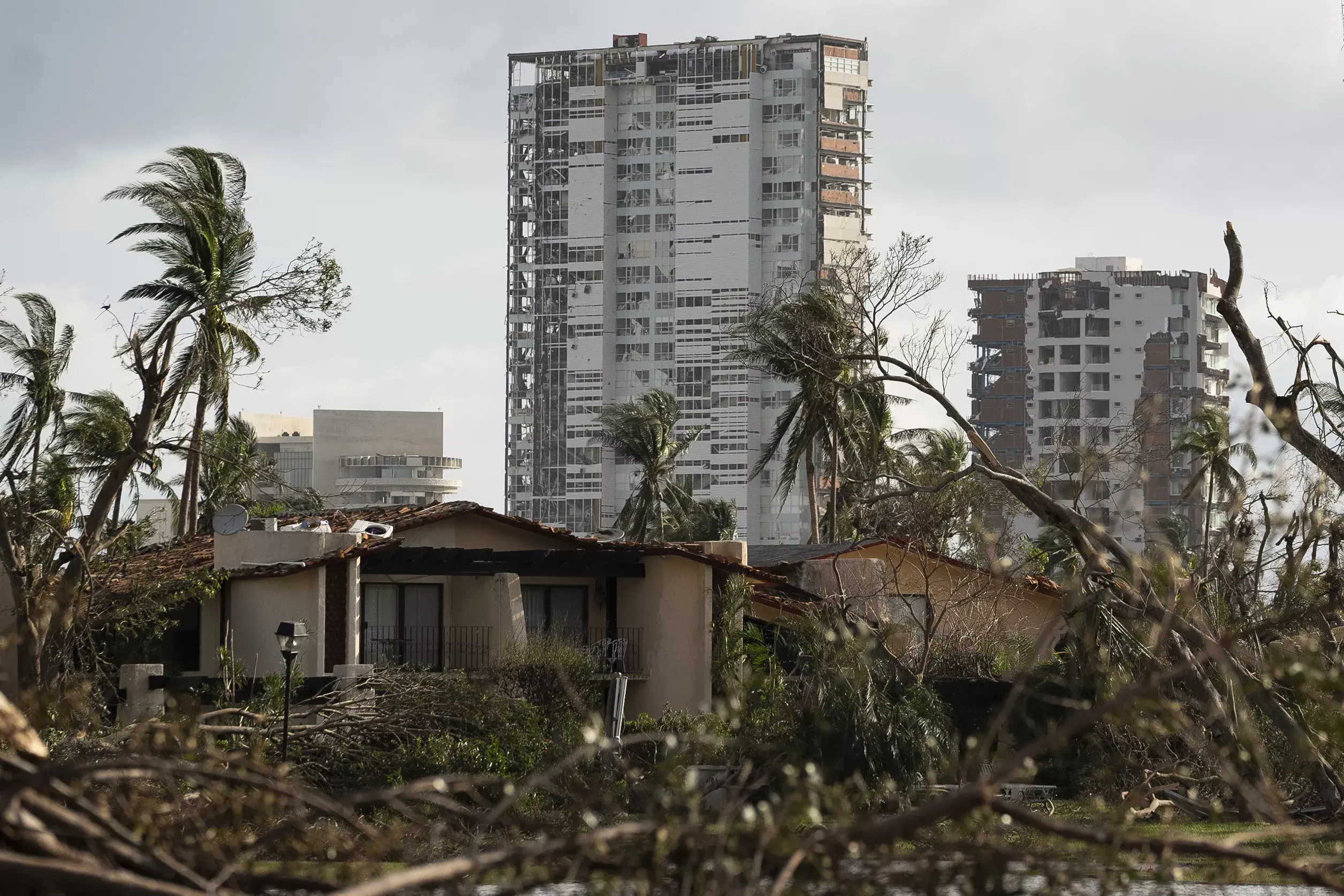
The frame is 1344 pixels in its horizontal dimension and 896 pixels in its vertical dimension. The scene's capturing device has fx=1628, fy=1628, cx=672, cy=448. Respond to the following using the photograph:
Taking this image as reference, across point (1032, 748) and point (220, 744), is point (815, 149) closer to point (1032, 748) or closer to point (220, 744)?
point (220, 744)

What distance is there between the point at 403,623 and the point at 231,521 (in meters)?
3.71

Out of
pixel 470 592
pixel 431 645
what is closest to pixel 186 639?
pixel 431 645

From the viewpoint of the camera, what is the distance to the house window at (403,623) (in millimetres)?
26641

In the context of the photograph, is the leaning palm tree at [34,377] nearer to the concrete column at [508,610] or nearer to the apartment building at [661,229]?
the concrete column at [508,610]

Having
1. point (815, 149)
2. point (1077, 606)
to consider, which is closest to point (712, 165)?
point (815, 149)

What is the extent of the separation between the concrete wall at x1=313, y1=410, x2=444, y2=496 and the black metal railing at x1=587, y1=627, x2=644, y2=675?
89.9 m

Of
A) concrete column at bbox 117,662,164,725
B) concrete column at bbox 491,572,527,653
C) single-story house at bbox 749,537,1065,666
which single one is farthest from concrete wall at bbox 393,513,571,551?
concrete column at bbox 117,662,164,725

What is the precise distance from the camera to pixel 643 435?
58844 millimetres

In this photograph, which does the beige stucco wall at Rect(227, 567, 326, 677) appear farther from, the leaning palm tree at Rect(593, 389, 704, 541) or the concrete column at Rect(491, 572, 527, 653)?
the leaning palm tree at Rect(593, 389, 704, 541)

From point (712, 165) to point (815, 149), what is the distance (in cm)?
698

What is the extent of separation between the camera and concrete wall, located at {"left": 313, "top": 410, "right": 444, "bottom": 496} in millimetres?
116375

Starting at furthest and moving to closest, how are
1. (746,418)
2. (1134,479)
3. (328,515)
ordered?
(746,418), (328,515), (1134,479)

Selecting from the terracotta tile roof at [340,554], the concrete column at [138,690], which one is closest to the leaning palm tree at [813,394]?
the terracotta tile roof at [340,554]

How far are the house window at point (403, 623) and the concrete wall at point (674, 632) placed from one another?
3.37 metres
